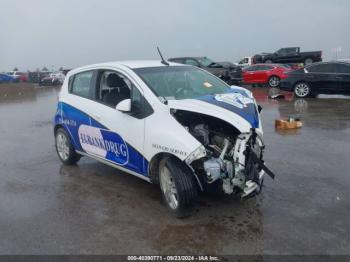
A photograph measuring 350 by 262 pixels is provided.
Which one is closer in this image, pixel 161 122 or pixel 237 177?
pixel 237 177

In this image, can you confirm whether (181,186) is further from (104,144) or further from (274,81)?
(274,81)

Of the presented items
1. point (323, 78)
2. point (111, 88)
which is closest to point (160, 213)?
point (111, 88)

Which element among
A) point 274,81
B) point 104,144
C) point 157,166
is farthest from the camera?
point 274,81

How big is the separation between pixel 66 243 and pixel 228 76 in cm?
2126

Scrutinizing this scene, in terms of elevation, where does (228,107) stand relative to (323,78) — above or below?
above

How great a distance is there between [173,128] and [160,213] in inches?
42.8

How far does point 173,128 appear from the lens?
180 inches

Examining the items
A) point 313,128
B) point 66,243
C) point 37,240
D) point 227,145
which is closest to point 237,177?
point 227,145

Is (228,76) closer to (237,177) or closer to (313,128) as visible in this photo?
(313,128)

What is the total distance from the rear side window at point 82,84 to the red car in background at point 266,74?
1825 centimetres

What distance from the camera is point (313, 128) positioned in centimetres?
986

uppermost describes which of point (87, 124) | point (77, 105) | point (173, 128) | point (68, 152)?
point (77, 105)

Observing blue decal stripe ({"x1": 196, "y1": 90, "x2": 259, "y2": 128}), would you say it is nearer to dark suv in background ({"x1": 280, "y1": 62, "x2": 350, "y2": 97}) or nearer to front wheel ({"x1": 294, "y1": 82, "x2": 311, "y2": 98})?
dark suv in background ({"x1": 280, "y1": 62, "x2": 350, "y2": 97})

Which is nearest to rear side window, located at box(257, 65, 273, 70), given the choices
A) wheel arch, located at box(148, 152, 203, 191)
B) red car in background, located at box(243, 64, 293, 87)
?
red car in background, located at box(243, 64, 293, 87)
